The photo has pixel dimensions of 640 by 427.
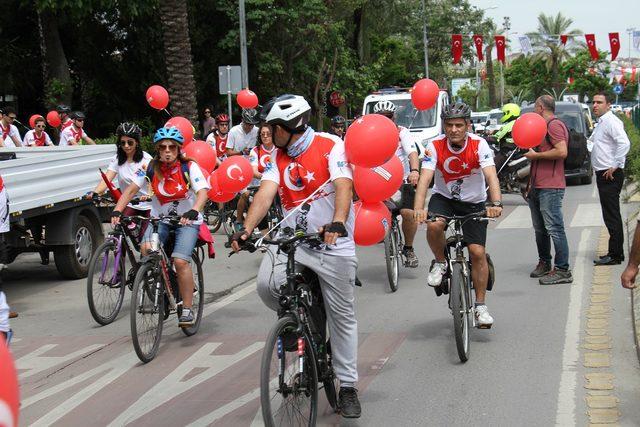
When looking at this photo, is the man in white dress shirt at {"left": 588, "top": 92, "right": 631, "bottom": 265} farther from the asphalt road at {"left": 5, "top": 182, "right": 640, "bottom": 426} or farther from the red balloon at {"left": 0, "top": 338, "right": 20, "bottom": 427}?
the red balloon at {"left": 0, "top": 338, "right": 20, "bottom": 427}

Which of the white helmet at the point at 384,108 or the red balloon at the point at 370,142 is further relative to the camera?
the white helmet at the point at 384,108

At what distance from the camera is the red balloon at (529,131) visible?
932 centimetres

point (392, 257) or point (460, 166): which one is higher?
point (460, 166)

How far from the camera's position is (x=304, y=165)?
18.5 ft

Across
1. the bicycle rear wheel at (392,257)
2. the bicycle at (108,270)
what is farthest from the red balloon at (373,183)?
the bicycle rear wheel at (392,257)

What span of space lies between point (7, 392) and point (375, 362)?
16.4 feet

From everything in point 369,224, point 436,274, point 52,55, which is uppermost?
point 52,55

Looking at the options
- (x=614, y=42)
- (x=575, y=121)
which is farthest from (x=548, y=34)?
(x=575, y=121)

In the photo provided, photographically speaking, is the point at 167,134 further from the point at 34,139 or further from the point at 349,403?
the point at 34,139

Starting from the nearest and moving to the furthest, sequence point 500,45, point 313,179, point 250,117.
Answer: point 313,179, point 250,117, point 500,45

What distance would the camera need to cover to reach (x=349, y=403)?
5539 millimetres

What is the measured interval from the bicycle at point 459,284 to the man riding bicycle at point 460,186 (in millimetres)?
71

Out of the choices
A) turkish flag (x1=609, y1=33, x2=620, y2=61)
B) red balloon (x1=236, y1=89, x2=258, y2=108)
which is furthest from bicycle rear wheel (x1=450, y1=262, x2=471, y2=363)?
turkish flag (x1=609, y1=33, x2=620, y2=61)

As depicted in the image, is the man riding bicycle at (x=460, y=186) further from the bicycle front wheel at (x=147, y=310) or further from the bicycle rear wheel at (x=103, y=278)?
the bicycle rear wheel at (x=103, y=278)
